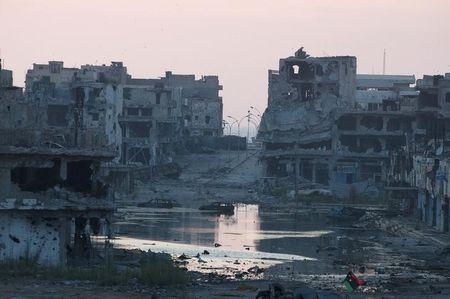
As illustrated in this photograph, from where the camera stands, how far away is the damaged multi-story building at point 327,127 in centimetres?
10106

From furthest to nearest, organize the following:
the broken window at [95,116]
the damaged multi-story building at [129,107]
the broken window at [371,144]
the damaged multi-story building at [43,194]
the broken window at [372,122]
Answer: the broken window at [372,122] → the broken window at [371,144] → the broken window at [95,116] → the damaged multi-story building at [129,107] → the damaged multi-story building at [43,194]

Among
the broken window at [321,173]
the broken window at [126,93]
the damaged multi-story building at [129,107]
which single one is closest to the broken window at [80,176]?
the damaged multi-story building at [129,107]

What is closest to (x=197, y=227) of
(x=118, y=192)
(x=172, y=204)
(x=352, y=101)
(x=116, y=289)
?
(x=172, y=204)

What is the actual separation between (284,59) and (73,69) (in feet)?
55.8

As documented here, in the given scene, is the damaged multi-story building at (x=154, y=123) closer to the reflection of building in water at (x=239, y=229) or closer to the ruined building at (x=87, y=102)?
the ruined building at (x=87, y=102)

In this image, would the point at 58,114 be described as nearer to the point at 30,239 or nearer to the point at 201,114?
the point at 201,114

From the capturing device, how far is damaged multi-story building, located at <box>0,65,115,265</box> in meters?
43.1

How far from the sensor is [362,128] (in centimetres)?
10312

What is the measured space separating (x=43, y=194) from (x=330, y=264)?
1026 centimetres

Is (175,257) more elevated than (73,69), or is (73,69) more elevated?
(73,69)

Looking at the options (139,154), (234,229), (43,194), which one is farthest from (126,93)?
(43,194)

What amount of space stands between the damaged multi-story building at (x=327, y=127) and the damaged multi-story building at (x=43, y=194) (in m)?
50.7

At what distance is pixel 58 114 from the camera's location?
3772 inches

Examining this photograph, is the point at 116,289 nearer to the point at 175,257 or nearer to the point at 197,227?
the point at 175,257
